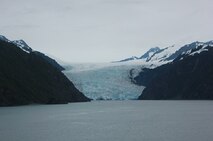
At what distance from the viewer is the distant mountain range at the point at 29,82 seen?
15025cm

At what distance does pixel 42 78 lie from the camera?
586 feet

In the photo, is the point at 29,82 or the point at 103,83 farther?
the point at 103,83

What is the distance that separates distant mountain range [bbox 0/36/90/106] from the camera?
150m

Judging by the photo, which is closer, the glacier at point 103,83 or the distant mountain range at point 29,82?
the distant mountain range at point 29,82

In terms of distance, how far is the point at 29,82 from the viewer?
547ft

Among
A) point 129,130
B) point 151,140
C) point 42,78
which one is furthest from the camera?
point 42,78

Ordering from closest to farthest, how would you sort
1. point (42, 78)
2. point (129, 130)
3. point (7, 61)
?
point (129, 130) < point (7, 61) < point (42, 78)

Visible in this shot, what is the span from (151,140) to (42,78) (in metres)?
130

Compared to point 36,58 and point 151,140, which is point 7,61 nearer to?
point 36,58

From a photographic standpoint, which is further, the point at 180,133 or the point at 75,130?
the point at 75,130

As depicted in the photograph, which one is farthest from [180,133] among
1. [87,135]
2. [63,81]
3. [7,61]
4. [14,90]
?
[63,81]

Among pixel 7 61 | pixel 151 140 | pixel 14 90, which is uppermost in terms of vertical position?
pixel 7 61

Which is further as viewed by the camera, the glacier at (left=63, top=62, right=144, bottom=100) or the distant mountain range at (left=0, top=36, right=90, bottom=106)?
the glacier at (left=63, top=62, right=144, bottom=100)

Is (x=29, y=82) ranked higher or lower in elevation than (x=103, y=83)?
lower
